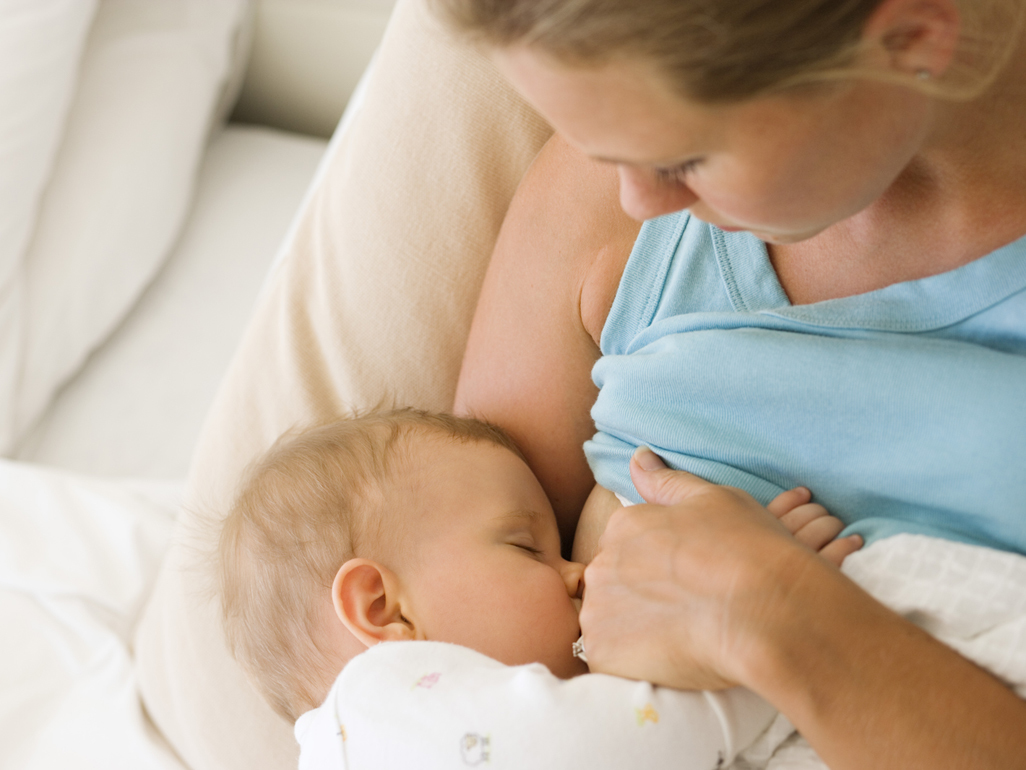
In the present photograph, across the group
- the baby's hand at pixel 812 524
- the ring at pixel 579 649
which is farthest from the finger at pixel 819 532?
the ring at pixel 579 649

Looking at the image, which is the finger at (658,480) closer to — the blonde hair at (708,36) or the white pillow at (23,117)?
the blonde hair at (708,36)

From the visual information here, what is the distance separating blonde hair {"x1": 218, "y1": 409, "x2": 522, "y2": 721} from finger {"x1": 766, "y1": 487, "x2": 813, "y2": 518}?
388 millimetres

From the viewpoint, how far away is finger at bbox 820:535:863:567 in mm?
856

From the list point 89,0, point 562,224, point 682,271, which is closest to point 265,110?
point 89,0

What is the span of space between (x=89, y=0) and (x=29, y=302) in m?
0.66

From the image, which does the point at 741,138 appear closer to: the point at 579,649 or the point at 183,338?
the point at 579,649

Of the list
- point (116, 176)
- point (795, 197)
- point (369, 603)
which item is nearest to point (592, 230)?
point (795, 197)

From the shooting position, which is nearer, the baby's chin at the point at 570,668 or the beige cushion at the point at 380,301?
the baby's chin at the point at 570,668

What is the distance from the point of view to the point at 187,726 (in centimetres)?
145

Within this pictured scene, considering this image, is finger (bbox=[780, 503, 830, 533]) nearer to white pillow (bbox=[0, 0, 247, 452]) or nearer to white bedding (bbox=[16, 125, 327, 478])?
white bedding (bbox=[16, 125, 327, 478])

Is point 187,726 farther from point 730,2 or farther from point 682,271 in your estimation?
point 730,2

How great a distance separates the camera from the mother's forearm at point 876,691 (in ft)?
2.32

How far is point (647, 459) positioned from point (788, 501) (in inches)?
6.5

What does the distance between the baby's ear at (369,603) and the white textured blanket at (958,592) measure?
1.49 ft
